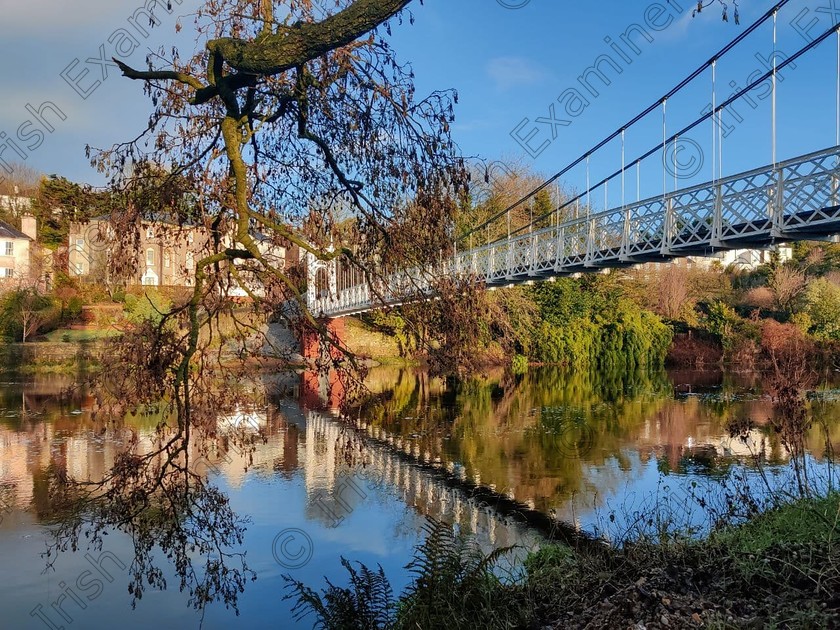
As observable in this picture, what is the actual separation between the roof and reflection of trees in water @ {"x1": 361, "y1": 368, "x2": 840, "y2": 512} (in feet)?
75.4

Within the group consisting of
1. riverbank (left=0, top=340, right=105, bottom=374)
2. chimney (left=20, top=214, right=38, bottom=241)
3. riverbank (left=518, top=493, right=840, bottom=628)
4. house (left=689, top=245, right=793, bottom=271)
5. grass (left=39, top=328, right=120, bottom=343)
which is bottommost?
riverbank (left=518, top=493, right=840, bottom=628)

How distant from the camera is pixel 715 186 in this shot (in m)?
12.1

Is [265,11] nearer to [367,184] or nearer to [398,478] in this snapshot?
[367,184]

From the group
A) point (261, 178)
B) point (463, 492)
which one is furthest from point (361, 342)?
point (261, 178)

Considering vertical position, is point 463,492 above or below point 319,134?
below

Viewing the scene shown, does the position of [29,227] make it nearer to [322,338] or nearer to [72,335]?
[72,335]

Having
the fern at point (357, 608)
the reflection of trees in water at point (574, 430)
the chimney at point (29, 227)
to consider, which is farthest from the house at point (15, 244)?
the fern at point (357, 608)

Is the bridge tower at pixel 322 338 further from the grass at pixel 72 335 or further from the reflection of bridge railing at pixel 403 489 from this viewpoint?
the grass at pixel 72 335

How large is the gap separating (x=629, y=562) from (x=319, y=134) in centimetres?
292

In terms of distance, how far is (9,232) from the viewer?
33.7 m

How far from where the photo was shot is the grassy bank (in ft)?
8.65

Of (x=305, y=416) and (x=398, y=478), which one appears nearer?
(x=398, y=478)

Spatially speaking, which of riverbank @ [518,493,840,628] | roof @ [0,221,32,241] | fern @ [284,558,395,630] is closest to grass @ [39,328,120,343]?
roof @ [0,221,32,241]

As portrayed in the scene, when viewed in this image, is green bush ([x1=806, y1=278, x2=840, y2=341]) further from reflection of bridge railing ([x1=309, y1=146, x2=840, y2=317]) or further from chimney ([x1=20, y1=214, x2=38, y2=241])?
chimney ([x1=20, y1=214, x2=38, y2=241])
